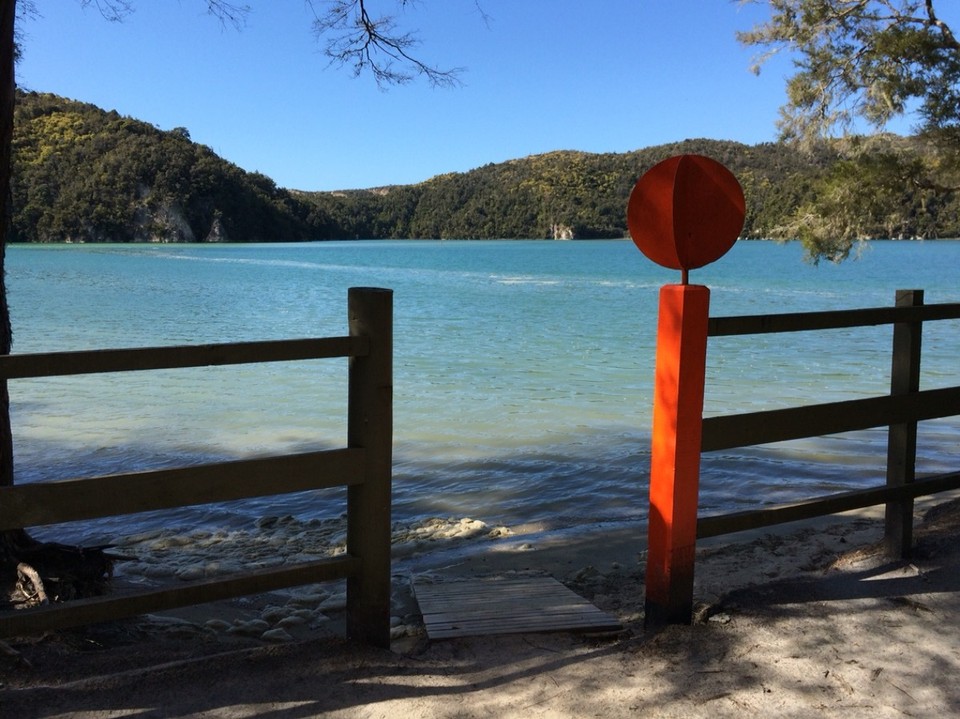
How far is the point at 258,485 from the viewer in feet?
9.87

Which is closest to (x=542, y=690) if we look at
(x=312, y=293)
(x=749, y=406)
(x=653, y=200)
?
(x=653, y=200)

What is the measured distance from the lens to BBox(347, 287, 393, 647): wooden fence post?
312cm

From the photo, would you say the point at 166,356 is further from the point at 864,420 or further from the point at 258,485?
the point at 864,420

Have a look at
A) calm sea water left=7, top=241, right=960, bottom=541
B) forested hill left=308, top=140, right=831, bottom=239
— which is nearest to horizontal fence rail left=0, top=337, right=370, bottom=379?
calm sea water left=7, top=241, right=960, bottom=541

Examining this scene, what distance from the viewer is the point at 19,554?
4148 millimetres

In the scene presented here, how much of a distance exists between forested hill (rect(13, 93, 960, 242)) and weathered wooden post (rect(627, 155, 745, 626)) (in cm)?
6408

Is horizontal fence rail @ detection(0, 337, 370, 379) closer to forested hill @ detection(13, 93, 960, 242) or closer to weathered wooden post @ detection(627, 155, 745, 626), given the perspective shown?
weathered wooden post @ detection(627, 155, 745, 626)

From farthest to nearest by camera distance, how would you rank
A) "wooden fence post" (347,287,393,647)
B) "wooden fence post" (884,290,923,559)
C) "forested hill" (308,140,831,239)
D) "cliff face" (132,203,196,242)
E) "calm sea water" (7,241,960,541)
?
"forested hill" (308,140,831,239)
"cliff face" (132,203,196,242)
"calm sea water" (7,241,960,541)
"wooden fence post" (884,290,923,559)
"wooden fence post" (347,287,393,647)

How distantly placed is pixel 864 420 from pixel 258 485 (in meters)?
2.83

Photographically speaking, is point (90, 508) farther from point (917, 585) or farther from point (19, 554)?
point (917, 585)

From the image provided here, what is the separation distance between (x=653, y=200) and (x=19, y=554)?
137 inches

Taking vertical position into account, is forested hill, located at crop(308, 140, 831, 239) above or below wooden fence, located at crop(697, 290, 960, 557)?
above

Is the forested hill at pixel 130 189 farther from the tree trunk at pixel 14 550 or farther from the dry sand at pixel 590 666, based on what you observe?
the dry sand at pixel 590 666

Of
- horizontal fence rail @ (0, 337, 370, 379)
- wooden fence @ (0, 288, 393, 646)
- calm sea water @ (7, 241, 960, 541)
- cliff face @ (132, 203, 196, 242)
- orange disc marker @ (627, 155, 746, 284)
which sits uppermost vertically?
cliff face @ (132, 203, 196, 242)
